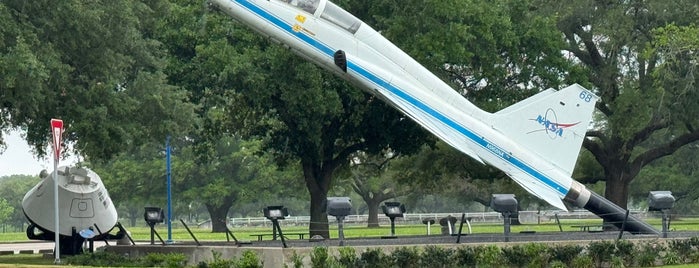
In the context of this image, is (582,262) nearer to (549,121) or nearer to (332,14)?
(549,121)

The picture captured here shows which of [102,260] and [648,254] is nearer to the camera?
[648,254]

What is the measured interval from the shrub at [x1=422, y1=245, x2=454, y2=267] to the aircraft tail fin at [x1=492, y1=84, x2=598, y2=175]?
352 inches

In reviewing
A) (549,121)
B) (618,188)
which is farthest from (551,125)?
(618,188)

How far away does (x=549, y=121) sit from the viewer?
32.2 m

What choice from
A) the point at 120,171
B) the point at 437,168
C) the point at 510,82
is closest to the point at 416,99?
the point at 510,82

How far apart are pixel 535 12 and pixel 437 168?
8433 millimetres

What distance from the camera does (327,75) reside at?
3959cm

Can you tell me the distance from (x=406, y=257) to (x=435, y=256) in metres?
0.70

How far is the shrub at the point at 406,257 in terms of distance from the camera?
23.3 meters

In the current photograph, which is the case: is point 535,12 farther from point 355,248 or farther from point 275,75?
point 355,248

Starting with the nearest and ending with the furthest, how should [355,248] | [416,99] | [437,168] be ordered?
[355,248], [416,99], [437,168]

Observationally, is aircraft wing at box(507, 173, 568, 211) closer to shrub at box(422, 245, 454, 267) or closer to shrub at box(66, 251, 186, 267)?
shrub at box(422, 245, 454, 267)

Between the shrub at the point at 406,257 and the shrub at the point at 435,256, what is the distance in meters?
0.15

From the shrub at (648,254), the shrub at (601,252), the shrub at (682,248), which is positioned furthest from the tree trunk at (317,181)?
the shrub at (601,252)
